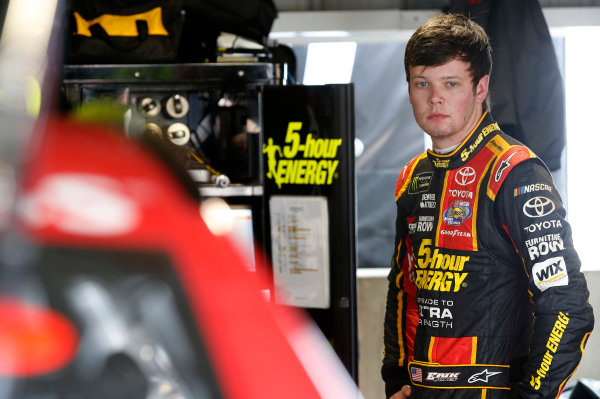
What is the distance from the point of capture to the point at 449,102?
1877 millimetres

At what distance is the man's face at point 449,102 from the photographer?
1.87 metres

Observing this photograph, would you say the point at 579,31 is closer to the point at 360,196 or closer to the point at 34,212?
the point at 360,196

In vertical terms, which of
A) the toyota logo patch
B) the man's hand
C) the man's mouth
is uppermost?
the man's mouth

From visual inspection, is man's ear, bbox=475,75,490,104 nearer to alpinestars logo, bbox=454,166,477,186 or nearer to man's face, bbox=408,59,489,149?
man's face, bbox=408,59,489,149

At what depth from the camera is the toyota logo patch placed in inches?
64.1

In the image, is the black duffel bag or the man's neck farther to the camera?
the black duffel bag

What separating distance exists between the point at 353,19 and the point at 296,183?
144 centimetres

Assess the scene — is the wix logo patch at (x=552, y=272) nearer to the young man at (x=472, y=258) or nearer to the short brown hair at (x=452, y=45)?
the young man at (x=472, y=258)

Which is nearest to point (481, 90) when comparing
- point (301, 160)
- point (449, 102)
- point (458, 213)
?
point (449, 102)

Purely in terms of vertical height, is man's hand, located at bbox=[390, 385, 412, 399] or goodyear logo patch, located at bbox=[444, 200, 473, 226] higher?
goodyear logo patch, located at bbox=[444, 200, 473, 226]

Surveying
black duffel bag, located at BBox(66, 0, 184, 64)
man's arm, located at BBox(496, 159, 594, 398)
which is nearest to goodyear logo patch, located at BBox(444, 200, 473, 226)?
man's arm, located at BBox(496, 159, 594, 398)

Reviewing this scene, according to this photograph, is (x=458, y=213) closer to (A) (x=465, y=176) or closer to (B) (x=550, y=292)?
(A) (x=465, y=176)

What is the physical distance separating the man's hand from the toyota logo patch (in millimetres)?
588

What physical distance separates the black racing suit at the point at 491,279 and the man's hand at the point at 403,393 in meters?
0.03
